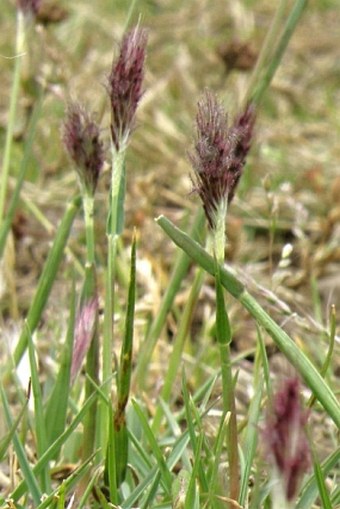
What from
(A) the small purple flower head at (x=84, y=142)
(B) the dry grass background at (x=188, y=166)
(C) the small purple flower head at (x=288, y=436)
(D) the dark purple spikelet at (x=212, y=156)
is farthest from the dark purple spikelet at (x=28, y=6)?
(C) the small purple flower head at (x=288, y=436)

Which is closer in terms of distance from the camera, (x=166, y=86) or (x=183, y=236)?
(x=183, y=236)

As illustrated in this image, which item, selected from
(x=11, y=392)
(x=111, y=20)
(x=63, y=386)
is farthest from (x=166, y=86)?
(x=63, y=386)

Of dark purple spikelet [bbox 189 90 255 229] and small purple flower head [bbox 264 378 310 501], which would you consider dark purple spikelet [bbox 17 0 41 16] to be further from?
small purple flower head [bbox 264 378 310 501]

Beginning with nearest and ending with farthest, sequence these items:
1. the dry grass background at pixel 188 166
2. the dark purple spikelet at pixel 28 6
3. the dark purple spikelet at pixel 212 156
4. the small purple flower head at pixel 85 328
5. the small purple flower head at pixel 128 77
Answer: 1. the dark purple spikelet at pixel 212 156
2. the small purple flower head at pixel 128 77
3. the small purple flower head at pixel 85 328
4. the dark purple spikelet at pixel 28 6
5. the dry grass background at pixel 188 166

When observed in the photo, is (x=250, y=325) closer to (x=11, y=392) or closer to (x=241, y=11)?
(x=11, y=392)

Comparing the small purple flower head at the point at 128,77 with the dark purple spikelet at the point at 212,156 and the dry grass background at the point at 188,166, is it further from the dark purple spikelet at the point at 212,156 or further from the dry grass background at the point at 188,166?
the dry grass background at the point at 188,166

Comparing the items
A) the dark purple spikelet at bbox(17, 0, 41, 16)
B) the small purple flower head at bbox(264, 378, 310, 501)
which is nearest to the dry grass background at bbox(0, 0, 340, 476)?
the dark purple spikelet at bbox(17, 0, 41, 16)
